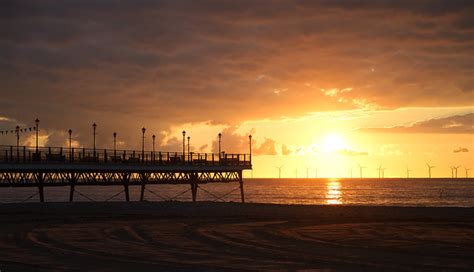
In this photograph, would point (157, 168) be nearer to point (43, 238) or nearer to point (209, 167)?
point (209, 167)

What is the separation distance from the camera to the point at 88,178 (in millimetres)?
79938

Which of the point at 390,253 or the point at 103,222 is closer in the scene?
the point at 390,253

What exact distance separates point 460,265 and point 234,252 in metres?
7.35

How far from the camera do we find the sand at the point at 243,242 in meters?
20.2

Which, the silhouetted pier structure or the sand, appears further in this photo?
the silhouetted pier structure

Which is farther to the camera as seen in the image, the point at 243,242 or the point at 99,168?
the point at 99,168

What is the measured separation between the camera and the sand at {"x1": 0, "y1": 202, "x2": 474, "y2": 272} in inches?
797

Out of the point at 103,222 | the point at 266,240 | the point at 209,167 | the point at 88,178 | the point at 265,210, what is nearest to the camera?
the point at 266,240

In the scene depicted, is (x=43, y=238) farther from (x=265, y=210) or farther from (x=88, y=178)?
(x=88, y=178)

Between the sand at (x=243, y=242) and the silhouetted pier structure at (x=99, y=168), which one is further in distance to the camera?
the silhouetted pier structure at (x=99, y=168)

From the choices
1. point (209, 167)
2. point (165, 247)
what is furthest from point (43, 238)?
point (209, 167)

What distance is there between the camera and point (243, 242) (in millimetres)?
26562

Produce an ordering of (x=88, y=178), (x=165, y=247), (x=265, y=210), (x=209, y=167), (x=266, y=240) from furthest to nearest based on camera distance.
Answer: (x=209, y=167) < (x=88, y=178) < (x=265, y=210) < (x=266, y=240) < (x=165, y=247)

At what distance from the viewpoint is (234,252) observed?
23203 millimetres
